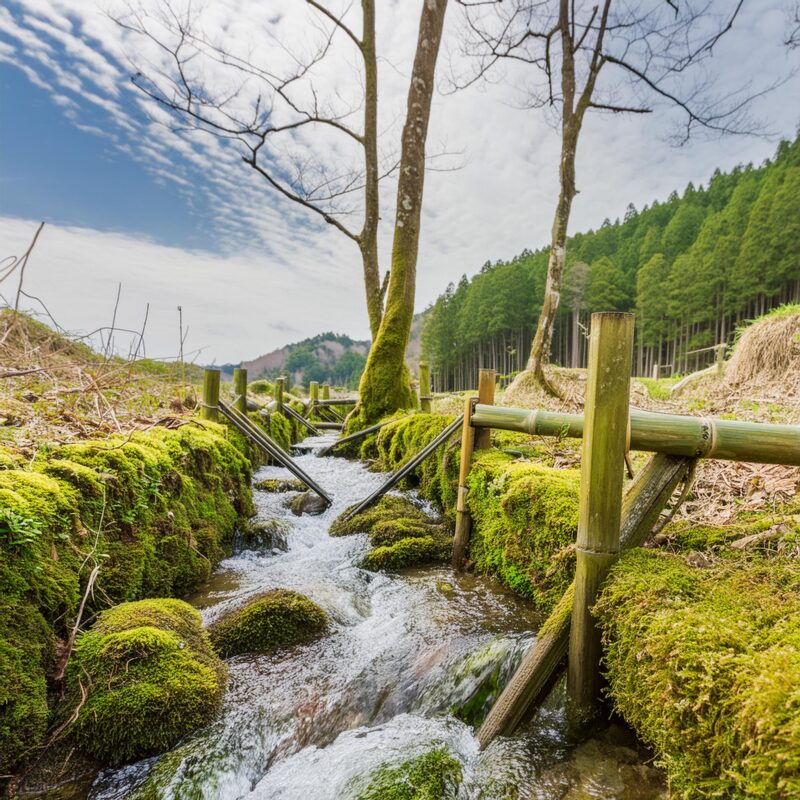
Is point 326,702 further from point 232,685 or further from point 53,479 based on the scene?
point 53,479

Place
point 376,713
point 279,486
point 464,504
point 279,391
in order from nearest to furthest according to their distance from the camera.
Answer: point 376,713 < point 464,504 < point 279,486 < point 279,391

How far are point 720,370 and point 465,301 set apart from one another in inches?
1835

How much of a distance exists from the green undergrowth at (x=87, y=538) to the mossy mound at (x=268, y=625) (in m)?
0.78

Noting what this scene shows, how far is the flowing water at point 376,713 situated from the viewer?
6.92 ft

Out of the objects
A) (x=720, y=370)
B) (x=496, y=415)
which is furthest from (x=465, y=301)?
(x=496, y=415)

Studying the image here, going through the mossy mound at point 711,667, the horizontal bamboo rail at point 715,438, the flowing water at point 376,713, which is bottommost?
the flowing water at point 376,713

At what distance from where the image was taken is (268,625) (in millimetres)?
3350

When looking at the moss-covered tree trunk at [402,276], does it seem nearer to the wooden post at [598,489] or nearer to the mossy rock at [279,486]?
the mossy rock at [279,486]

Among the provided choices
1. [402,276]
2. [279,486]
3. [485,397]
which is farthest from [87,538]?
[402,276]

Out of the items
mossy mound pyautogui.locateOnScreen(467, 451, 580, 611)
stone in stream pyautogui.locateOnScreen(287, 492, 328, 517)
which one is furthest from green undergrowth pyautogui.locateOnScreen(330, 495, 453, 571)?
stone in stream pyautogui.locateOnScreen(287, 492, 328, 517)

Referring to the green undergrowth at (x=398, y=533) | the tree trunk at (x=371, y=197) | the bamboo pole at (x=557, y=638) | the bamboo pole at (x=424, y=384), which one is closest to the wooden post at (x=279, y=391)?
the tree trunk at (x=371, y=197)

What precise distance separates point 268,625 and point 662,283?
48.5 meters

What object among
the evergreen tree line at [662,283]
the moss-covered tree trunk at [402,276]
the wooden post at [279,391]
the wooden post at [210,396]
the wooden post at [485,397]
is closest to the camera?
the wooden post at [485,397]

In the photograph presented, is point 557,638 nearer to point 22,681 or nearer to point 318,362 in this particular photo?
point 22,681
